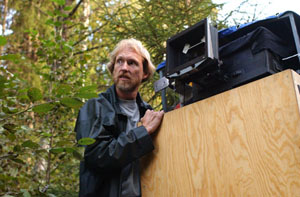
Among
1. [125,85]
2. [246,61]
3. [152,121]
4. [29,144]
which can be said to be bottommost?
[29,144]

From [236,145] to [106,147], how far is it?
72 centimetres

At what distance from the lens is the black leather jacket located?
1.57 metres

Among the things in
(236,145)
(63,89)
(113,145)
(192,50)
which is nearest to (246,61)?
(192,50)

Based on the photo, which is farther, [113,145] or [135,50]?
[135,50]

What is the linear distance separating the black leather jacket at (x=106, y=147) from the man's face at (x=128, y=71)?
0.20 meters


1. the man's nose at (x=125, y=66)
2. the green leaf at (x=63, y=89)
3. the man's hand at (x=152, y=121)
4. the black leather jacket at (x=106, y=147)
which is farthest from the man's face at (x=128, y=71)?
the green leaf at (x=63, y=89)

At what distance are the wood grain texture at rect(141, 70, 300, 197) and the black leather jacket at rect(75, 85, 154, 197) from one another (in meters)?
0.15

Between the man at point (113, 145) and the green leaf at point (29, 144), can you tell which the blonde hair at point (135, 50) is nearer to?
the man at point (113, 145)

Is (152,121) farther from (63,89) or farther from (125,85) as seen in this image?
(63,89)

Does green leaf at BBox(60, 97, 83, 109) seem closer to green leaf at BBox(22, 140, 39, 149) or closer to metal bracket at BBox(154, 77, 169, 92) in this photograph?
green leaf at BBox(22, 140, 39, 149)

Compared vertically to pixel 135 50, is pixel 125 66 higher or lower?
lower

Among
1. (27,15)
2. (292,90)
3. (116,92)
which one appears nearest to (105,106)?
(116,92)

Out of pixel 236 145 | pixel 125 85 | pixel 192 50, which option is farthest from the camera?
pixel 125 85

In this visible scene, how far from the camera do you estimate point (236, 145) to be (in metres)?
1.23
